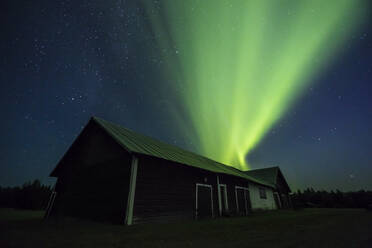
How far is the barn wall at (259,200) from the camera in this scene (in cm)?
1982

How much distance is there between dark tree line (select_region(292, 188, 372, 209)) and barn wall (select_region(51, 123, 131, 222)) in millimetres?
32557

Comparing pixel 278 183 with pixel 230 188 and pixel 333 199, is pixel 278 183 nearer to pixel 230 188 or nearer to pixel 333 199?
pixel 333 199

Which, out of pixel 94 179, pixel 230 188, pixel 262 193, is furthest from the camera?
pixel 262 193

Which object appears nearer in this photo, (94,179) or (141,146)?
(94,179)

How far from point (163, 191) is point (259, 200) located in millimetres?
16374

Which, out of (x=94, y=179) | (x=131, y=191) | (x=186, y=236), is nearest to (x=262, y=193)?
(x=131, y=191)

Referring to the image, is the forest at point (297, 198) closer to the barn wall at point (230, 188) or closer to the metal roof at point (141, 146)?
the barn wall at point (230, 188)

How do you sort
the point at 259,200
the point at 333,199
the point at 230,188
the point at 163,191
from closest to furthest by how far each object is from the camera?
the point at 163,191 < the point at 230,188 < the point at 259,200 < the point at 333,199

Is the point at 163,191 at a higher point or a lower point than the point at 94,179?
lower

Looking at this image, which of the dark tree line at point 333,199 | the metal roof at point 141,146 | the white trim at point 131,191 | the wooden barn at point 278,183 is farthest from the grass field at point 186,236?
the dark tree line at point 333,199

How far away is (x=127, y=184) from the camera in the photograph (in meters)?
8.69

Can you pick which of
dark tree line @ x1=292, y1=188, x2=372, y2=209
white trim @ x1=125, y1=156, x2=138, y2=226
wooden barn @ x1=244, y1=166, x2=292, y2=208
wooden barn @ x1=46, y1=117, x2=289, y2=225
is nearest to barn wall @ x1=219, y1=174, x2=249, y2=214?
wooden barn @ x1=46, y1=117, x2=289, y2=225

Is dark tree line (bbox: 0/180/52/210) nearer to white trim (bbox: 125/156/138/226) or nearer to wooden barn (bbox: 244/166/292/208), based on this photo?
white trim (bbox: 125/156/138/226)

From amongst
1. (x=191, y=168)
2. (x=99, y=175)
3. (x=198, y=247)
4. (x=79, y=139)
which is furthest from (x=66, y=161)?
(x=198, y=247)
